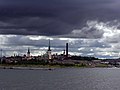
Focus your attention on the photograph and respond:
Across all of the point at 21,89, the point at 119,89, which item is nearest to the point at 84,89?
the point at 119,89

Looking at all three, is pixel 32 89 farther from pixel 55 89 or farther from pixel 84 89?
pixel 84 89

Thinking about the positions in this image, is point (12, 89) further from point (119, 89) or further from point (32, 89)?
point (119, 89)

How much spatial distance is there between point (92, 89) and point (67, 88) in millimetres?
7610

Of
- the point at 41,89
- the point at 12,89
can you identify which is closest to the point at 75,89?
the point at 41,89

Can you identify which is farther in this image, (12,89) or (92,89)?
(92,89)

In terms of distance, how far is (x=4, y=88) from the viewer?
116 metres

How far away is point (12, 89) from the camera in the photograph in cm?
A: 11131

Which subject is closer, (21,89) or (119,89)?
(21,89)

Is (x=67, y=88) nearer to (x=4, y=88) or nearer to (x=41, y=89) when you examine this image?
(x=41, y=89)

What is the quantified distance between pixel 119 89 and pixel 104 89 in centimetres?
435

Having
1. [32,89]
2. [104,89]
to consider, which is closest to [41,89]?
[32,89]

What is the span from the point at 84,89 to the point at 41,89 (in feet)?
44.7

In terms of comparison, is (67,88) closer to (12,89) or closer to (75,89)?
(75,89)

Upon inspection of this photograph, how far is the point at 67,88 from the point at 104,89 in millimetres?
10689
